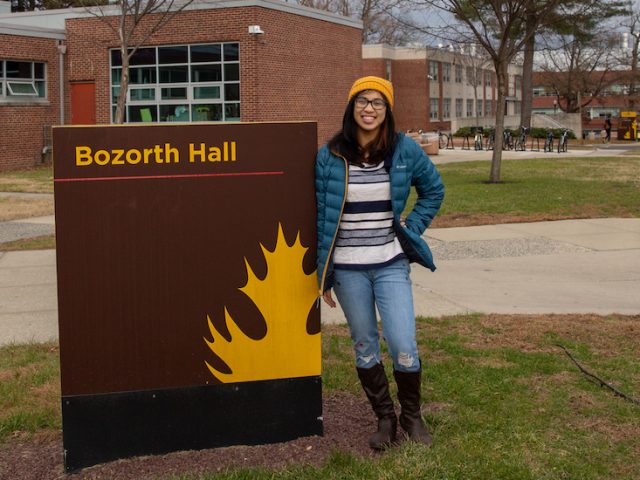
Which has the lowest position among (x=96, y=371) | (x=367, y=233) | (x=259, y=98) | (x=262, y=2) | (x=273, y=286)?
(x=96, y=371)

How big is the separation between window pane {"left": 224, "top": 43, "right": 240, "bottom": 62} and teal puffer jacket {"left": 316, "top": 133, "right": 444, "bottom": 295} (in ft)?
81.1

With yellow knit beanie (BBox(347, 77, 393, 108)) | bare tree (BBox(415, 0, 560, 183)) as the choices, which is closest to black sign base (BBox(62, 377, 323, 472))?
yellow knit beanie (BBox(347, 77, 393, 108))

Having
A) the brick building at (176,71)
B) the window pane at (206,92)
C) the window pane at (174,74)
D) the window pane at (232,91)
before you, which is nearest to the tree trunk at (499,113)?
the brick building at (176,71)

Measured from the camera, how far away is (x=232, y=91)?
28.0 metres

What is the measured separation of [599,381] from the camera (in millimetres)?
5035

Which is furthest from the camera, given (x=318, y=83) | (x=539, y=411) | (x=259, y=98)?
(x=318, y=83)

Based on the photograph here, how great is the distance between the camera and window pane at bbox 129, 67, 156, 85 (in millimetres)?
28922

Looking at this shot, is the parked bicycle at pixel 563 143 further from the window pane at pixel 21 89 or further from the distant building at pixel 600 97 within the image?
the window pane at pixel 21 89

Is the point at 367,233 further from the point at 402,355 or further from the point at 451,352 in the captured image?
the point at 451,352

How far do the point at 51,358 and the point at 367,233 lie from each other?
9.78 feet

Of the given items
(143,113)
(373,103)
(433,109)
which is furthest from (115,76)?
(433,109)

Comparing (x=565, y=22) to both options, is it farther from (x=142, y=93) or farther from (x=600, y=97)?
(x=600, y=97)

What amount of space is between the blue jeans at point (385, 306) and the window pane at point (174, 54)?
83.9ft

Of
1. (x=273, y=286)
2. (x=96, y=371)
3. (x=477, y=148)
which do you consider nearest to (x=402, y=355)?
(x=273, y=286)
